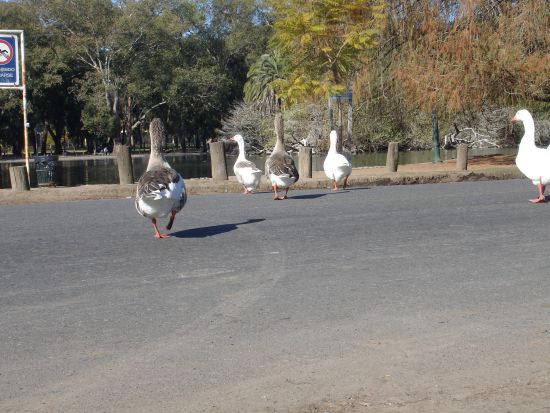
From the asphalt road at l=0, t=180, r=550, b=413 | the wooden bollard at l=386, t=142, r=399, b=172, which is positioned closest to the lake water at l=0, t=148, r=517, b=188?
the wooden bollard at l=386, t=142, r=399, b=172

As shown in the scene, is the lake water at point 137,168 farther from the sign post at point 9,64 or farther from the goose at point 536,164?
the goose at point 536,164

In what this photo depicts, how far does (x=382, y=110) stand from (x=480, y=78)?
7.08 meters

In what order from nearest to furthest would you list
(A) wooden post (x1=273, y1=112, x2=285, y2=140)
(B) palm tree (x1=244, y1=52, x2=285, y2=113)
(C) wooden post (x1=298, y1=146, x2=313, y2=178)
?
1. (A) wooden post (x1=273, y1=112, x2=285, y2=140)
2. (C) wooden post (x1=298, y1=146, x2=313, y2=178)
3. (B) palm tree (x1=244, y1=52, x2=285, y2=113)

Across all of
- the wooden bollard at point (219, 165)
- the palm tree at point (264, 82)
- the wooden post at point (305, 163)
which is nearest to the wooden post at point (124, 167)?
the wooden bollard at point (219, 165)

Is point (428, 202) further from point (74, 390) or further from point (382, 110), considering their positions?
point (382, 110)

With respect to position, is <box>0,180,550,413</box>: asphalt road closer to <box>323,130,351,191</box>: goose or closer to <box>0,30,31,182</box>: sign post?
<box>323,130,351,191</box>: goose

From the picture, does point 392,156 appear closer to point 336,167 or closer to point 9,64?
point 336,167

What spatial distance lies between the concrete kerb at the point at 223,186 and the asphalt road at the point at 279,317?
5497mm

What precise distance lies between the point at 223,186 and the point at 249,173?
2087mm

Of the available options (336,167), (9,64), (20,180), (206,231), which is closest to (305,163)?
(336,167)

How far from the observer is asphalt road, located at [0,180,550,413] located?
4.43 meters

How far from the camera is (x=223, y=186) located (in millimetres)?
18094

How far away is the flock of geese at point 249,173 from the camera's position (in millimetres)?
9562

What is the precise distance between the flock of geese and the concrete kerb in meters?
0.66
